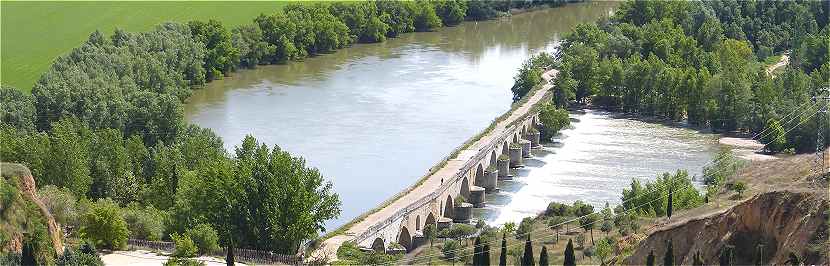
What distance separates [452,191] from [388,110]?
1610cm

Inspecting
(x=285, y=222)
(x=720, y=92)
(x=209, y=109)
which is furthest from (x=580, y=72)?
(x=285, y=222)

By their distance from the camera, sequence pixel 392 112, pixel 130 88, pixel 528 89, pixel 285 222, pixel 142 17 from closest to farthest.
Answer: pixel 285 222 < pixel 130 88 < pixel 392 112 < pixel 528 89 < pixel 142 17

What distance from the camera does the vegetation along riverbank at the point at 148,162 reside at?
38.7m

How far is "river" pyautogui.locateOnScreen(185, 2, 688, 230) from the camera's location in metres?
55.0

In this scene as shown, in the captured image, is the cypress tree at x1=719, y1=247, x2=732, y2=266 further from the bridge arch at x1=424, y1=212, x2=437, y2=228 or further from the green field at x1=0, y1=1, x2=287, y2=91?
the green field at x1=0, y1=1, x2=287, y2=91

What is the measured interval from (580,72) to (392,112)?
11.8 m

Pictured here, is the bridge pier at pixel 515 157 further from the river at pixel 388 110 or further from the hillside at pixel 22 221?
the hillside at pixel 22 221

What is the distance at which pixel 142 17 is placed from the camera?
8606 centimetres

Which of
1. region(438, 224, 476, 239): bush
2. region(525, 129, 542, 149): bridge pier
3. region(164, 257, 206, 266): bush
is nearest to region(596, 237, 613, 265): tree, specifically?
region(164, 257, 206, 266): bush

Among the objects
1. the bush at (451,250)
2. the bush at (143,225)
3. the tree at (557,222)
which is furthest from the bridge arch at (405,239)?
the bush at (143,225)

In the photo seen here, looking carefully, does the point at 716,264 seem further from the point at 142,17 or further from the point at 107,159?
the point at 142,17

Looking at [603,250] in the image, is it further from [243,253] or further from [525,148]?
[525,148]

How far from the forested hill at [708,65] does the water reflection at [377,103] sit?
184 inches

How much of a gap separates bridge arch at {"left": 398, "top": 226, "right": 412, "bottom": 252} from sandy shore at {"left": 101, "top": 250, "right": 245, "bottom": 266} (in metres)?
9.80
